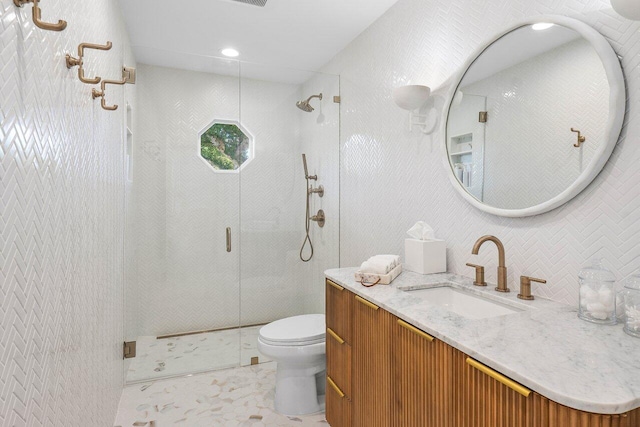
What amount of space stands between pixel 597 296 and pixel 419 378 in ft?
1.94

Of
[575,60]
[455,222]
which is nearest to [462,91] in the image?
[575,60]

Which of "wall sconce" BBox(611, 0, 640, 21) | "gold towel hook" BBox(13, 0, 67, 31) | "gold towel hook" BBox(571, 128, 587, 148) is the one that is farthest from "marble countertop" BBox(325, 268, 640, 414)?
"gold towel hook" BBox(13, 0, 67, 31)

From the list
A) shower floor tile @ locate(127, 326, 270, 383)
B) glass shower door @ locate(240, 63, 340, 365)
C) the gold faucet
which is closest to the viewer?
the gold faucet

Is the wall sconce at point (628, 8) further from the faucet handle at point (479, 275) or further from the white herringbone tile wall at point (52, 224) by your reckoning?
the white herringbone tile wall at point (52, 224)

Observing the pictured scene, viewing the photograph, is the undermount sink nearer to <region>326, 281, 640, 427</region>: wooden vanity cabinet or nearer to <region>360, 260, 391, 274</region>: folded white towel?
<region>360, 260, 391, 274</region>: folded white towel

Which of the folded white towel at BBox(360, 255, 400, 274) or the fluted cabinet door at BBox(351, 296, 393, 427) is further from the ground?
the folded white towel at BBox(360, 255, 400, 274)

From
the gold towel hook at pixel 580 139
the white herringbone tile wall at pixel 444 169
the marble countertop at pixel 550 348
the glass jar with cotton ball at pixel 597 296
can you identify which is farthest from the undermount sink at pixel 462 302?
the gold towel hook at pixel 580 139

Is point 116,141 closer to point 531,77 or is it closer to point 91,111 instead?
point 91,111

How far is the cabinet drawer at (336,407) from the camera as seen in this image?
174 cm

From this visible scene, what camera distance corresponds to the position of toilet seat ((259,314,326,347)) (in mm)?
2127

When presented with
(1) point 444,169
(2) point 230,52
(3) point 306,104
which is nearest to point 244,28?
(2) point 230,52

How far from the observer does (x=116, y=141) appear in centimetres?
213

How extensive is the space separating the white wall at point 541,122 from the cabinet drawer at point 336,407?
1.17 metres

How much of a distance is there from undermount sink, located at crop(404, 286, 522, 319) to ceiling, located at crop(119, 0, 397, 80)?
1804 mm
